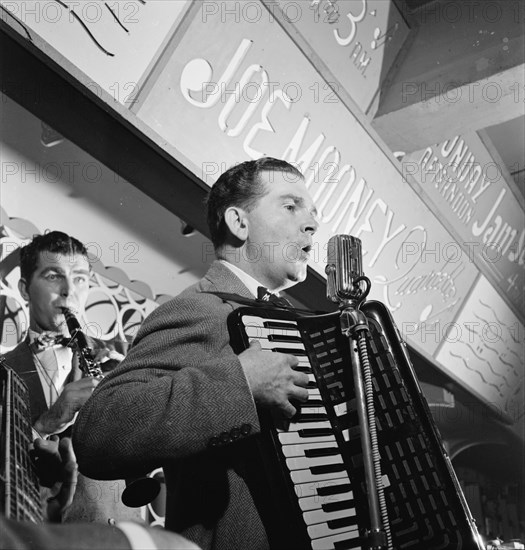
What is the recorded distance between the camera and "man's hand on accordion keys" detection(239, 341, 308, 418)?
1418 millimetres

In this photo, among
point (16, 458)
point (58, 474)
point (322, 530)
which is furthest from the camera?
point (58, 474)

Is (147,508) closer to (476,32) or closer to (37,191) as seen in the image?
(37,191)

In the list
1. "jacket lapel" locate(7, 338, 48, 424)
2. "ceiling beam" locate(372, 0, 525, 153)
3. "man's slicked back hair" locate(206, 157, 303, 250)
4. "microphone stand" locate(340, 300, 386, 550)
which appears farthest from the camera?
"ceiling beam" locate(372, 0, 525, 153)

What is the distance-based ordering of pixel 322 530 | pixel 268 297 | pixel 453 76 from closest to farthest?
1. pixel 322 530
2. pixel 268 297
3. pixel 453 76

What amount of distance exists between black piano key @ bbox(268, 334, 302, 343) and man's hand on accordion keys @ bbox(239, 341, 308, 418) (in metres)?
0.06

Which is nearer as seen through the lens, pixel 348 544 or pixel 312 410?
pixel 348 544

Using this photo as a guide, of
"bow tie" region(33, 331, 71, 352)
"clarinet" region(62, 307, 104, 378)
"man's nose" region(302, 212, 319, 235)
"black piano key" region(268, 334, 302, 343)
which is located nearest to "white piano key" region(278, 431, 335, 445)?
"black piano key" region(268, 334, 302, 343)

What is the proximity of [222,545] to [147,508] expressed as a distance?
1611mm

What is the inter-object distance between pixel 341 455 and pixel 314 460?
0.08m

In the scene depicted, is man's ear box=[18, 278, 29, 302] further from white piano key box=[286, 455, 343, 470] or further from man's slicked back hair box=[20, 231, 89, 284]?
white piano key box=[286, 455, 343, 470]

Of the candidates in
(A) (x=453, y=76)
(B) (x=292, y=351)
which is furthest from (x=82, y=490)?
(A) (x=453, y=76)

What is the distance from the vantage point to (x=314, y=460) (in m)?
1.41

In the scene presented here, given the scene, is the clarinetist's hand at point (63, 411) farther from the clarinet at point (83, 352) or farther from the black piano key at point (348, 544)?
the black piano key at point (348, 544)

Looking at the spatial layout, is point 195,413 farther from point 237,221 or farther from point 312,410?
point 237,221
